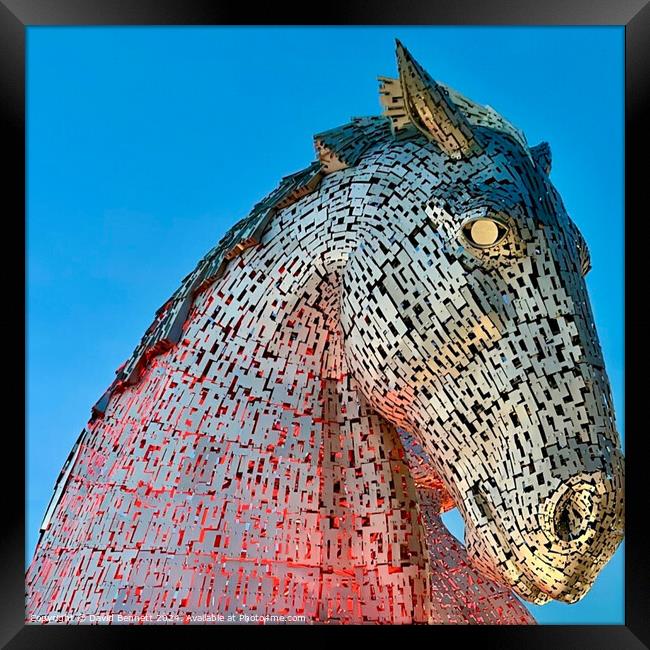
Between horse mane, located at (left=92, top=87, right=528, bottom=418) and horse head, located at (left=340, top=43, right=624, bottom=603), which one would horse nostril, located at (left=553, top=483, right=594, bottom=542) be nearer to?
horse head, located at (left=340, top=43, right=624, bottom=603)

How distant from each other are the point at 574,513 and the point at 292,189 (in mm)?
1042

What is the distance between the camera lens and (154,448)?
2.16 m

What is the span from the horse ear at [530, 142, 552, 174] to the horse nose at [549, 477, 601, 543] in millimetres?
872

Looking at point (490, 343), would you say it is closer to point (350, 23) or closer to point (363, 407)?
point (363, 407)

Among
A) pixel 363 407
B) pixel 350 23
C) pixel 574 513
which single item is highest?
pixel 350 23

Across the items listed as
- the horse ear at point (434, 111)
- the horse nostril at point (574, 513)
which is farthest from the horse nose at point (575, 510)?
the horse ear at point (434, 111)

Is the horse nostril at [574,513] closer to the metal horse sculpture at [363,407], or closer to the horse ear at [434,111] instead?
the metal horse sculpture at [363,407]

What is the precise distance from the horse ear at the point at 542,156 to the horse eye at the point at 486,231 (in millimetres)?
402

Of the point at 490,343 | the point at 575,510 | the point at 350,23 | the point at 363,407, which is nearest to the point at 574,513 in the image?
the point at 575,510

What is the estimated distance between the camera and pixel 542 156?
2.33m

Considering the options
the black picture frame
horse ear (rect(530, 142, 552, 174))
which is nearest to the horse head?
horse ear (rect(530, 142, 552, 174))
